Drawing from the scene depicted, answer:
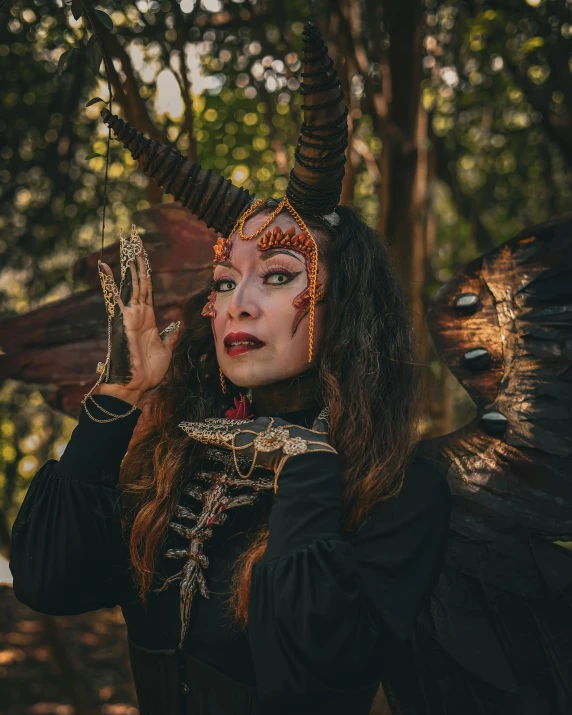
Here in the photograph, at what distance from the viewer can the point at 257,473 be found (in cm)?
186

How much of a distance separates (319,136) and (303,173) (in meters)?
0.13

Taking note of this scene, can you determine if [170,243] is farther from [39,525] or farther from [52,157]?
[52,157]

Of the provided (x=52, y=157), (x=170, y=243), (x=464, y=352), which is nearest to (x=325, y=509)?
(x=464, y=352)

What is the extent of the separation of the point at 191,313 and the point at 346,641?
3.74ft

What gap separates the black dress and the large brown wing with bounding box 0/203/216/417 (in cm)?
118

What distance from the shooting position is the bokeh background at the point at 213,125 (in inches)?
143

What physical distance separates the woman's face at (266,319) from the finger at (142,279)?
0.63ft

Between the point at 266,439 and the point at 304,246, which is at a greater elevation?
the point at 304,246

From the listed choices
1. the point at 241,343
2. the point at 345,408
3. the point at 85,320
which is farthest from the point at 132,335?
the point at 85,320

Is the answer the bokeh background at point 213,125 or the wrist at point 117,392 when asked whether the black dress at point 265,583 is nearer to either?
the wrist at point 117,392

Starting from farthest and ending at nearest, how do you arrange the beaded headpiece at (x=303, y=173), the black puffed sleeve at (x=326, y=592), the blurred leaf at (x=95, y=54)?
the blurred leaf at (x=95, y=54) → the beaded headpiece at (x=303, y=173) → the black puffed sleeve at (x=326, y=592)

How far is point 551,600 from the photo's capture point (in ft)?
6.55

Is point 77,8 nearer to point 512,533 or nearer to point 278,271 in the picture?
point 278,271

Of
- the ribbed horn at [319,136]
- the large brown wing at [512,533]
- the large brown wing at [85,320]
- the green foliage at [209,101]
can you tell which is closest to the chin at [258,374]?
the ribbed horn at [319,136]
